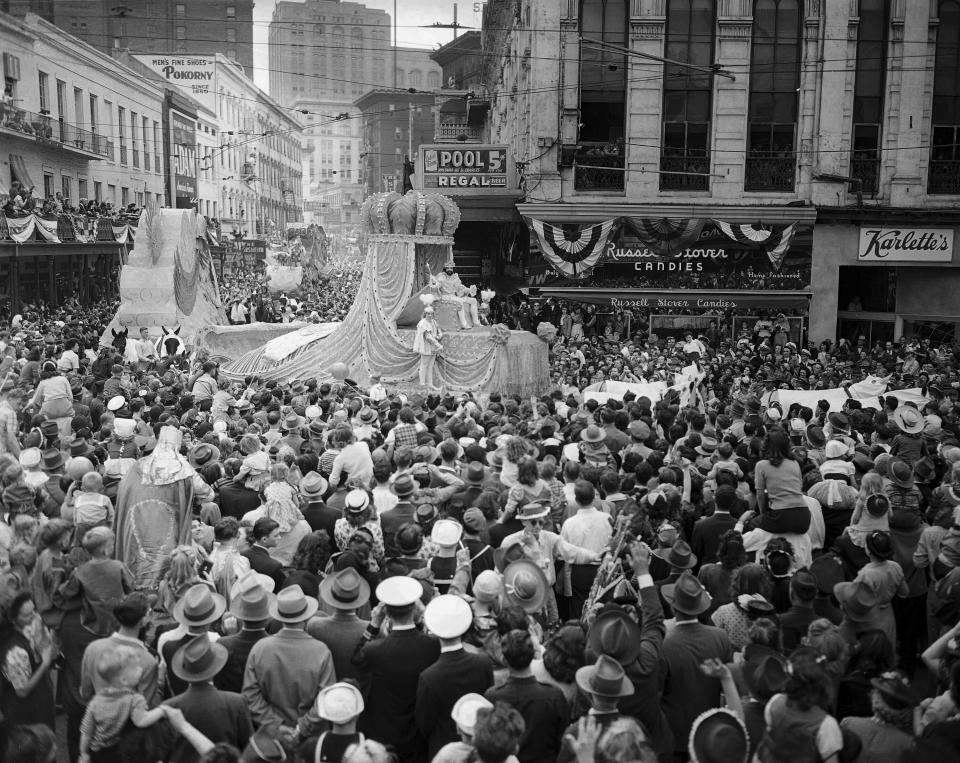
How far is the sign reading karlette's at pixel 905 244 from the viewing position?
78.2 feet

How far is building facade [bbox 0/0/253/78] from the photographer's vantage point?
2539 inches

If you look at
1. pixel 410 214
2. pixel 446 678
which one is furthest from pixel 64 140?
pixel 446 678

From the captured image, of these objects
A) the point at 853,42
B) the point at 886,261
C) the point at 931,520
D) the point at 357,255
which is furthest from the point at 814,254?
the point at 357,255

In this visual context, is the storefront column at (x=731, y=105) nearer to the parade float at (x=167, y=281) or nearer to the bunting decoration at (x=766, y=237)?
the bunting decoration at (x=766, y=237)

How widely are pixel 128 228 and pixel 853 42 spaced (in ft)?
72.1

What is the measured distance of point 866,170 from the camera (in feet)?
78.8

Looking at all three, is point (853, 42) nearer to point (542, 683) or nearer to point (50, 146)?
point (542, 683)

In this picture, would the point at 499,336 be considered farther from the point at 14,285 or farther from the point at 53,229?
the point at 14,285

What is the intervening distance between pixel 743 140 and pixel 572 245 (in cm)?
512

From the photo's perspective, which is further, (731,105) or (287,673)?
(731,105)

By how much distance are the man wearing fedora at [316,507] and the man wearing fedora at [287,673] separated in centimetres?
219

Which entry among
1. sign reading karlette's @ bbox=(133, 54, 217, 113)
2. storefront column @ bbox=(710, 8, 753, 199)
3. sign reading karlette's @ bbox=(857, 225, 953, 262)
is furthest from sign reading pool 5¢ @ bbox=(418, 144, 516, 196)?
sign reading karlette's @ bbox=(133, 54, 217, 113)

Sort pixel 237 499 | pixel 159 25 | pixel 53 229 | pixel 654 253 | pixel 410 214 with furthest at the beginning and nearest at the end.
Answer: pixel 159 25 < pixel 53 229 < pixel 654 253 < pixel 410 214 < pixel 237 499

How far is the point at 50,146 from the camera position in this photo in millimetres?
32781
